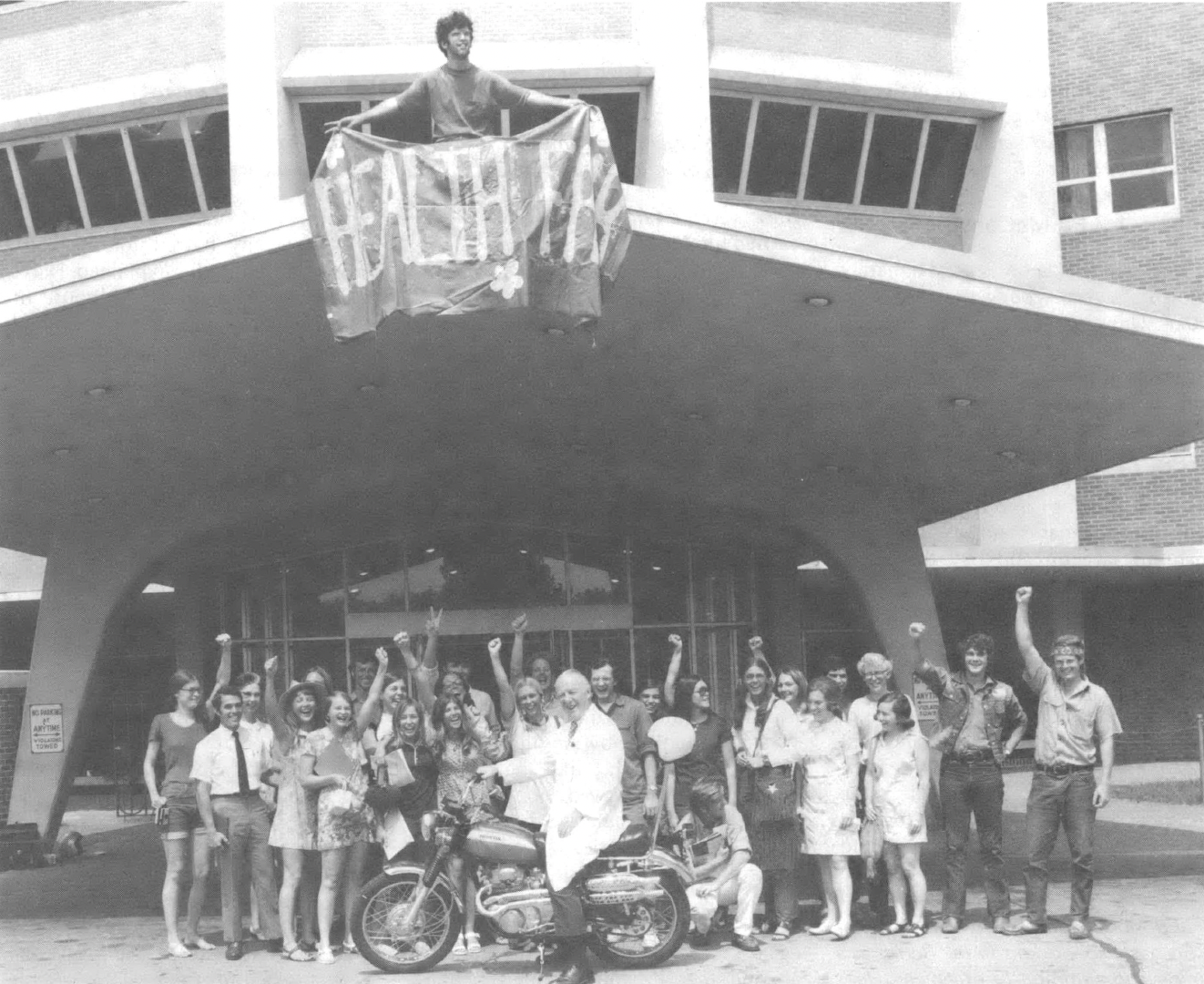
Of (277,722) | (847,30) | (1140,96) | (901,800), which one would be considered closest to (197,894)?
(277,722)

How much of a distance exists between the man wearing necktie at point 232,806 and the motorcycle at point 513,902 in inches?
46.2

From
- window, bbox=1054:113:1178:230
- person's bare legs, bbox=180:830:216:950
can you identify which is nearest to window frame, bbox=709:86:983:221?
window, bbox=1054:113:1178:230

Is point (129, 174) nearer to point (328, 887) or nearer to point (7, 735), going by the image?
point (7, 735)

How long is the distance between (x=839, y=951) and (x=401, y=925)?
2.67m

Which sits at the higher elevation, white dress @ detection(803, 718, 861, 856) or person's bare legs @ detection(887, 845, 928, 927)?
white dress @ detection(803, 718, 861, 856)

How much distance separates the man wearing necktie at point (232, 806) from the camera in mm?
9859

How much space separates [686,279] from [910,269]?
1.53m

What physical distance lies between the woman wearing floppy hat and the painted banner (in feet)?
7.66

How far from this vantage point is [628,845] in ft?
30.3

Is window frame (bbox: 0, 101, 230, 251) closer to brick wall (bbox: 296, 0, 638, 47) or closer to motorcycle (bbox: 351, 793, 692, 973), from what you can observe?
brick wall (bbox: 296, 0, 638, 47)

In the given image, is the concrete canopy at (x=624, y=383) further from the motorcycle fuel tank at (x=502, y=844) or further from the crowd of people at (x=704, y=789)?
the motorcycle fuel tank at (x=502, y=844)

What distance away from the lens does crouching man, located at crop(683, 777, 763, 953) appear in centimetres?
963

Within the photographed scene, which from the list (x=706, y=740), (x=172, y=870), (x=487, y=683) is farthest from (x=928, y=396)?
(x=487, y=683)

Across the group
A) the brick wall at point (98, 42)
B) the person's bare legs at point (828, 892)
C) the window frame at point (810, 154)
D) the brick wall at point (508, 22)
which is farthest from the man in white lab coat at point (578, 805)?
the brick wall at point (98, 42)
